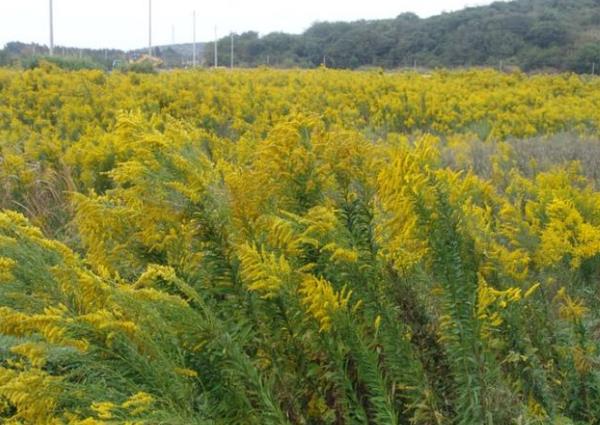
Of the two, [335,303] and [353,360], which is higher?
[335,303]

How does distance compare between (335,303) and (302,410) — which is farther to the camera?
(302,410)

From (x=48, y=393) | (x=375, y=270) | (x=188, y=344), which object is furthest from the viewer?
(x=375, y=270)

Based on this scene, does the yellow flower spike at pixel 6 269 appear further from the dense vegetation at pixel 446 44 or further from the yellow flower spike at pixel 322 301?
the dense vegetation at pixel 446 44

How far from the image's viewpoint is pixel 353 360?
6.40ft

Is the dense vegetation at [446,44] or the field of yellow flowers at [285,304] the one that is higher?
the dense vegetation at [446,44]

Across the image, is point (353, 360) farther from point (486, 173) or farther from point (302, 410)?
point (486, 173)

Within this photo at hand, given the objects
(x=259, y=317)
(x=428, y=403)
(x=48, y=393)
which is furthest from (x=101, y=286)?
(x=428, y=403)

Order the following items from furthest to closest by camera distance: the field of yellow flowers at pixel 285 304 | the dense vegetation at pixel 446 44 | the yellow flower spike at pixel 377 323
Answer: the dense vegetation at pixel 446 44 < the yellow flower spike at pixel 377 323 < the field of yellow flowers at pixel 285 304

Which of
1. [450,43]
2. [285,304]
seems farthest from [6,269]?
[450,43]

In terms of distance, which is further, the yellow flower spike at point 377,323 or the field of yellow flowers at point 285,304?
the yellow flower spike at point 377,323

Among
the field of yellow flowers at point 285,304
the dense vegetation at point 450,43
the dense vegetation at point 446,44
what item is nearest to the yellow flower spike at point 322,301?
the field of yellow flowers at point 285,304

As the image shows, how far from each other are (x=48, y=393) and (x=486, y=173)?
230 inches

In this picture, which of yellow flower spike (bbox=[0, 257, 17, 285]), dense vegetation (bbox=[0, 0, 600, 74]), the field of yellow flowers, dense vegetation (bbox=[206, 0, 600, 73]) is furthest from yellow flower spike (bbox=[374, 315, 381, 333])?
dense vegetation (bbox=[206, 0, 600, 73])

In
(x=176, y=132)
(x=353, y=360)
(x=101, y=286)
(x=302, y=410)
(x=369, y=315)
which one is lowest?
(x=302, y=410)
